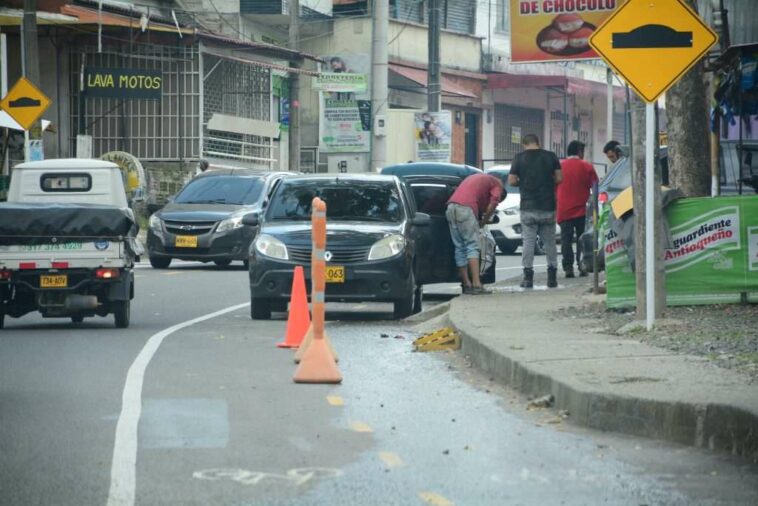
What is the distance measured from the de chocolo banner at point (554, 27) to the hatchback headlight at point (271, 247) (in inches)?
669

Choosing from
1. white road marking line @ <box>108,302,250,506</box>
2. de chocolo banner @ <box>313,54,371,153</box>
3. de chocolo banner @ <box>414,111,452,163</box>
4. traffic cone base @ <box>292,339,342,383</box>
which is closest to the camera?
white road marking line @ <box>108,302,250,506</box>

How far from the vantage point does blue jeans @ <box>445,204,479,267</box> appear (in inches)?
714

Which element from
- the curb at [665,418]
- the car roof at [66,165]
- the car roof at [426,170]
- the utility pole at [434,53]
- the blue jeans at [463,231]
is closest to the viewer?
the curb at [665,418]

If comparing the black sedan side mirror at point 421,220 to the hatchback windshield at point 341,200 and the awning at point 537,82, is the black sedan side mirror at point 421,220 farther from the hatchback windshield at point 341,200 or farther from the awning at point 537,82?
the awning at point 537,82

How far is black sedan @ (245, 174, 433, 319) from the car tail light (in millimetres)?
1655

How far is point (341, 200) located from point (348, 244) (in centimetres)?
128

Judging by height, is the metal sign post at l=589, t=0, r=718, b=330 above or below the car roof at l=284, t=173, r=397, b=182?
above

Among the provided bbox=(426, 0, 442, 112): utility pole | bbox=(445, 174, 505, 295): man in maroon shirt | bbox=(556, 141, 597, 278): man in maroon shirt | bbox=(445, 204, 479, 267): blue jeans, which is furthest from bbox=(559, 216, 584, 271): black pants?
bbox=(426, 0, 442, 112): utility pole

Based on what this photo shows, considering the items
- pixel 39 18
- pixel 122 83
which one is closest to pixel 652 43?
pixel 39 18

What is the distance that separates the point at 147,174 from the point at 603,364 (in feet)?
95.7

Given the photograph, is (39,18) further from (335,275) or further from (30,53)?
(335,275)

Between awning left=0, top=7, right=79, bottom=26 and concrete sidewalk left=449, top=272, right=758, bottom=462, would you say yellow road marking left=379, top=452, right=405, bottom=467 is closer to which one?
concrete sidewalk left=449, top=272, right=758, bottom=462

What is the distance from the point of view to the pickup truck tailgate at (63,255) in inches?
621

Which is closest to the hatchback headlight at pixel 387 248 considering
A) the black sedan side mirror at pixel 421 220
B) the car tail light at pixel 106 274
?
the black sedan side mirror at pixel 421 220
